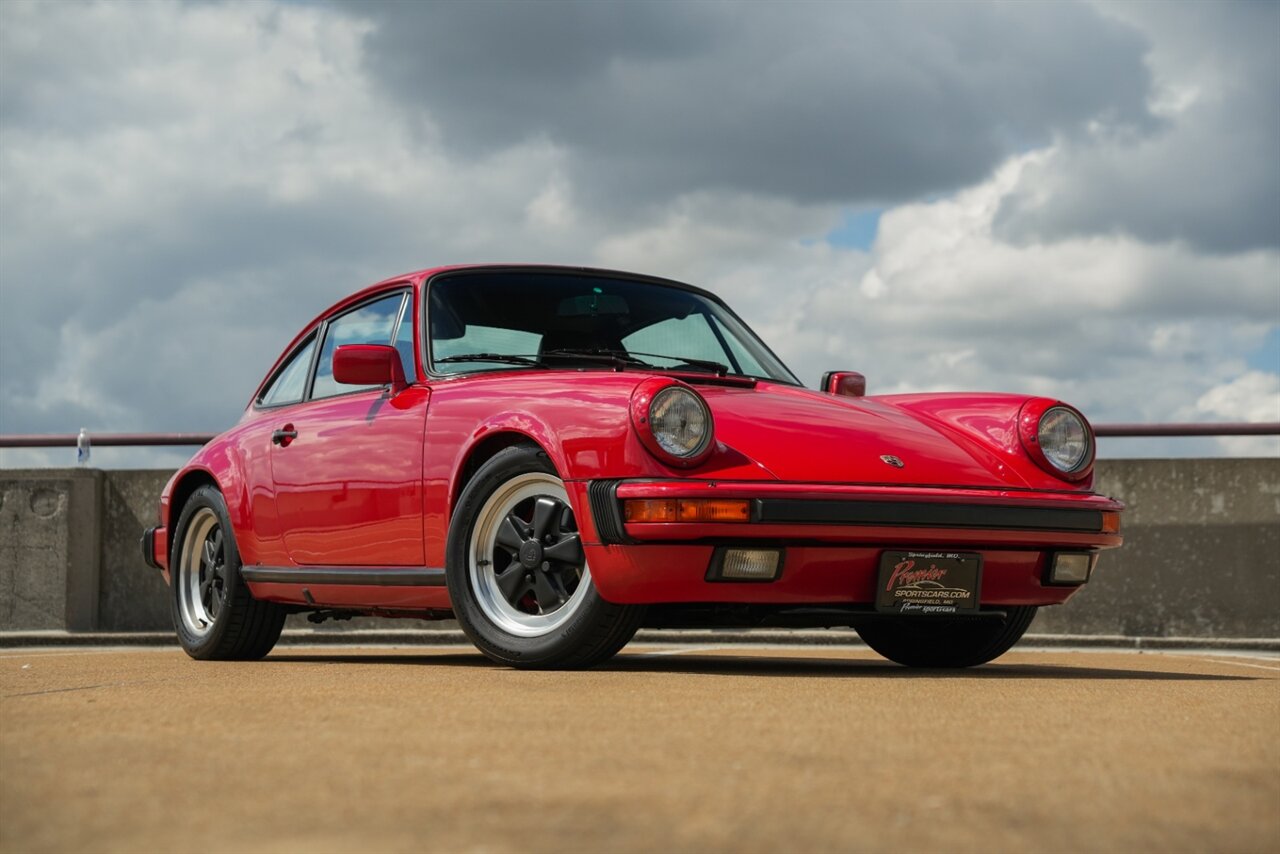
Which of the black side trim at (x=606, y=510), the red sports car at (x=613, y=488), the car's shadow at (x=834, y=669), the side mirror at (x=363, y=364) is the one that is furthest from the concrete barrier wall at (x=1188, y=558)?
the black side trim at (x=606, y=510)

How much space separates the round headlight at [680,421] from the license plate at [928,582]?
69 centimetres

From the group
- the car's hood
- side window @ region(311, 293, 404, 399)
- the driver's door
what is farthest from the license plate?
side window @ region(311, 293, 404, 399)

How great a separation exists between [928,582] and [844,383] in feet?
5.65

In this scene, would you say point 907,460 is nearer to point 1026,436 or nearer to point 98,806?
point 1026,436

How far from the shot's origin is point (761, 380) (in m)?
6.25

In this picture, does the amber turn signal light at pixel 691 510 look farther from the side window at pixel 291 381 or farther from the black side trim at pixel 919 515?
the side window at pixel 291 381

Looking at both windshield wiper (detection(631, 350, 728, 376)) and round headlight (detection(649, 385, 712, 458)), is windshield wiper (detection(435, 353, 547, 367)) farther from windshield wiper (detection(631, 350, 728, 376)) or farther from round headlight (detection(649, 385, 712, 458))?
round headlight (detection(649, 385, 712, 458))

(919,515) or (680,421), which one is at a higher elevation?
(680,421)

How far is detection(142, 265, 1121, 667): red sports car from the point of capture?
4938 millimetres

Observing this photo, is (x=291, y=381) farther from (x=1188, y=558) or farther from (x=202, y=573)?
(x=1188, y=558)

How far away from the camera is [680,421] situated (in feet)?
16.3

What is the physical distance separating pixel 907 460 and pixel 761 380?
105 centimetres

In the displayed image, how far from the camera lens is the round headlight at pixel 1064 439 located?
5750 millimetres

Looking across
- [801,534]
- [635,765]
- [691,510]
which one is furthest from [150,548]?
[635,765]
